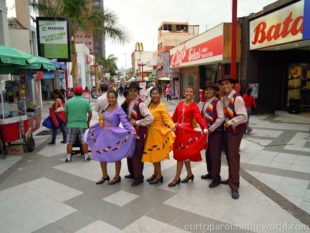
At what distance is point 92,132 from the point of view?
4465mm

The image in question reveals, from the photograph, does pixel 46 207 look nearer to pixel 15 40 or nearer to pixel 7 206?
pixel 7 206

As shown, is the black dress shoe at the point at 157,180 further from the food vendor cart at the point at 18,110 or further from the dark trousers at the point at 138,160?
the food vendor cart at the point at 18,110

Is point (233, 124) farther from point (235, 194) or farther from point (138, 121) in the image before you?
point (138, 121)

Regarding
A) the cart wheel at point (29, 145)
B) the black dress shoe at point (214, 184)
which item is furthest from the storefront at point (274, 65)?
the cart wheel at point (29, 145)

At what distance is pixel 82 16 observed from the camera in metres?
13.5

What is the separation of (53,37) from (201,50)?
357 inches

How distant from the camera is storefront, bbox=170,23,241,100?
1269 cm

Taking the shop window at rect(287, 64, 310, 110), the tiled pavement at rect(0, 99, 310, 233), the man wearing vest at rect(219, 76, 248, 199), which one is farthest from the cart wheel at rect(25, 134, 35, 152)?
the shop window at rect(287, 64, 310, 110)

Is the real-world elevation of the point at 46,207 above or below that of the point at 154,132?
below

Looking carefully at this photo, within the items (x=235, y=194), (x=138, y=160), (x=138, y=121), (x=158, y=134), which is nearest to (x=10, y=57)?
(x=138, y=121)

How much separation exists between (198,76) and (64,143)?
45.0 ft

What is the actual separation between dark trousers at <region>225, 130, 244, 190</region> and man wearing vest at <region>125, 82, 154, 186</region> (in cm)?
122

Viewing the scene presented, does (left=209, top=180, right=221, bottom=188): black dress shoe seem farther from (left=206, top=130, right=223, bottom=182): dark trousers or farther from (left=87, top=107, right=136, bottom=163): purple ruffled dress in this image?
(left=87, top=107, right=136, bottom=163): purple ruffled dress

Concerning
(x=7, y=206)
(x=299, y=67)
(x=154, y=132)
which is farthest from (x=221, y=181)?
(x=299, y=67)
